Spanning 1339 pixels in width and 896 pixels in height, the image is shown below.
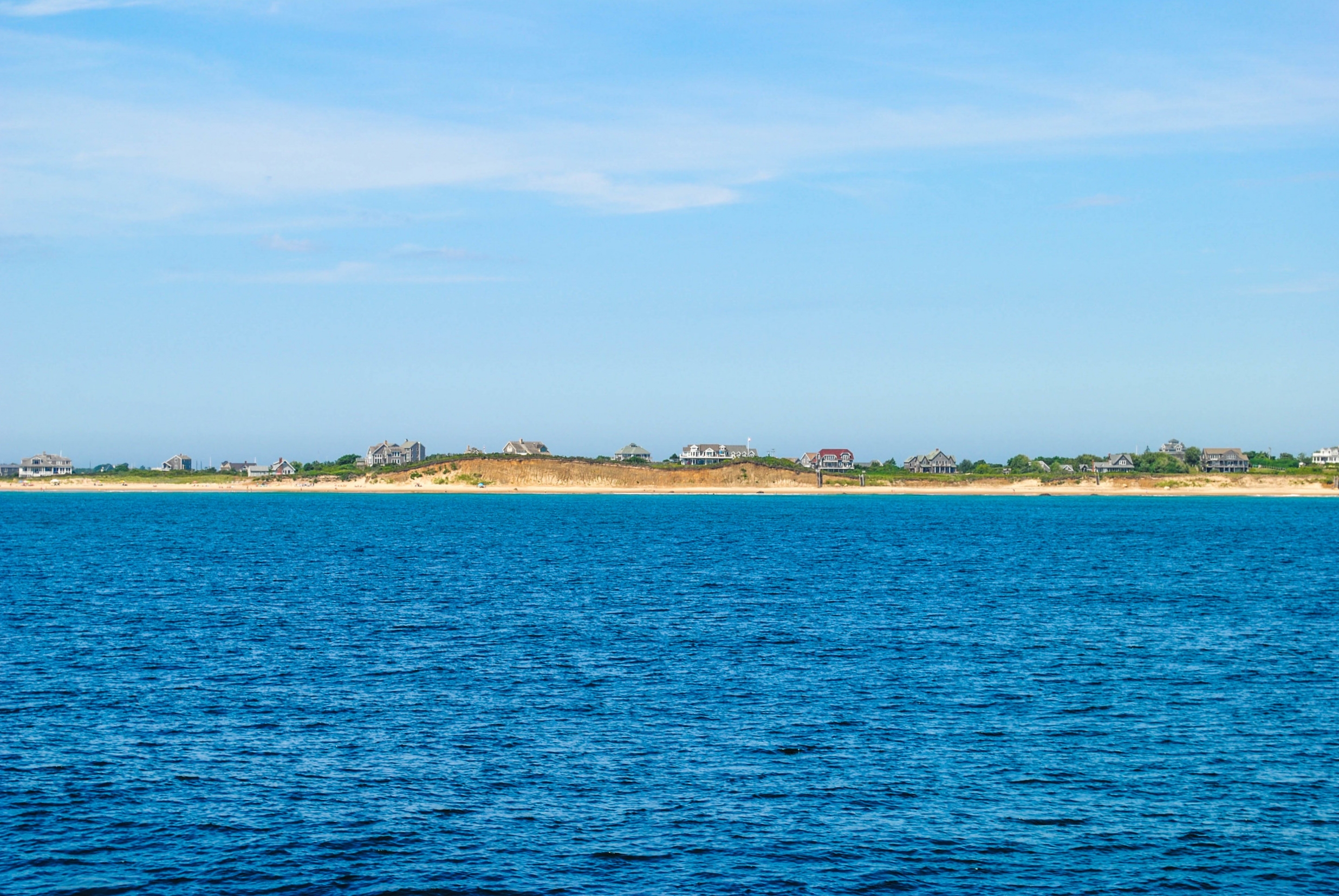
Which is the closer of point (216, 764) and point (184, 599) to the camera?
point (216, 764)

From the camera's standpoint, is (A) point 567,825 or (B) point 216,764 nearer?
(A) point 567,825

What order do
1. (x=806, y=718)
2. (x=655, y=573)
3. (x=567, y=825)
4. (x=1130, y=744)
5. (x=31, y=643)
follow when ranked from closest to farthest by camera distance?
1. (x=567, y=825)
2. (x=1130, y=744)
3. (x=806, y=718)
4. (x=31, y=643)
5. (x=655, y=573)

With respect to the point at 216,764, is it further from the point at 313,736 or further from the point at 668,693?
the point at 668,693

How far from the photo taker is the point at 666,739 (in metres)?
34.0

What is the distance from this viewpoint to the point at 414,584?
255 ft

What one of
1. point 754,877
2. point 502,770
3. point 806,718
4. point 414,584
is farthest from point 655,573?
point 754,877

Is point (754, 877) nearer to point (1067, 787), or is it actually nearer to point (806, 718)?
point (1067, 787)

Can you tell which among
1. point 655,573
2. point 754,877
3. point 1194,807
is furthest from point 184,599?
point 1194,807

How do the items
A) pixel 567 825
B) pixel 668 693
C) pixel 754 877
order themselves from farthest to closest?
pixel 668 693
pixel 567 825
pixel 754 877

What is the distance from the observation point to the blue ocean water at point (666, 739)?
79.9 ft

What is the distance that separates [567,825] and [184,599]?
49.5m

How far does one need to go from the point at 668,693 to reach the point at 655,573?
44.8 meters

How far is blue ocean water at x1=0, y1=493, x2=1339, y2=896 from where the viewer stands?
24359 mm

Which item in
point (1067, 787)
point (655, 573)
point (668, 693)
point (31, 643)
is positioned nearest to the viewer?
point (1067, 787)
